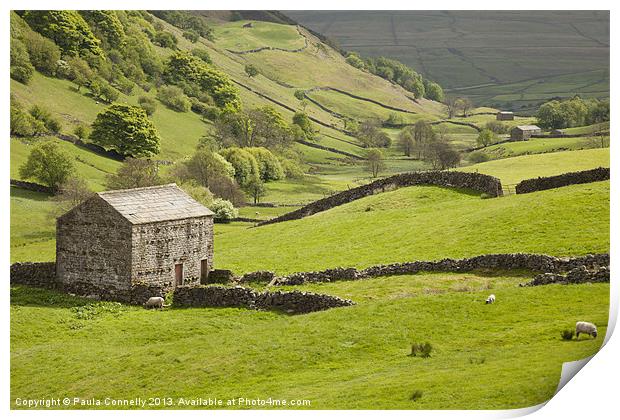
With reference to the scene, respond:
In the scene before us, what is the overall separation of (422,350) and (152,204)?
564 inches

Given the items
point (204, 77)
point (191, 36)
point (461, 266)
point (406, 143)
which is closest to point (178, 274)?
point (461, 266)

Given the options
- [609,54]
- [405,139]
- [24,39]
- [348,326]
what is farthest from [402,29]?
[348,326]

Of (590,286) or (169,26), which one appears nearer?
(590,286)

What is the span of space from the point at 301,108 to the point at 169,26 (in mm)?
18601

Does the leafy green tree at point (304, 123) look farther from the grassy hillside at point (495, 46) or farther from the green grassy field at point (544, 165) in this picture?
the green grassy field at point (544, 165)

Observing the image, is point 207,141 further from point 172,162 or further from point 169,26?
point 169,26

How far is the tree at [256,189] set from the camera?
69438mm

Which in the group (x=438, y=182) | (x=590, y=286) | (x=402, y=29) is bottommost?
(x=590, y=286)

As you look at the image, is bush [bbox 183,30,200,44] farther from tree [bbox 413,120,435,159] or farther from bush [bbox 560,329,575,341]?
bush [bbox 560,329,575,341]

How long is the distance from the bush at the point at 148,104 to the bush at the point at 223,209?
15956 mm

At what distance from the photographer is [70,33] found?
6159cm

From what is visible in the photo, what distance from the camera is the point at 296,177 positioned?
75.1m

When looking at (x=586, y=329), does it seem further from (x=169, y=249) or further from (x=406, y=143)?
(x=406, y=143)

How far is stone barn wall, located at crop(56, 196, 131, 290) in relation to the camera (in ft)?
115
